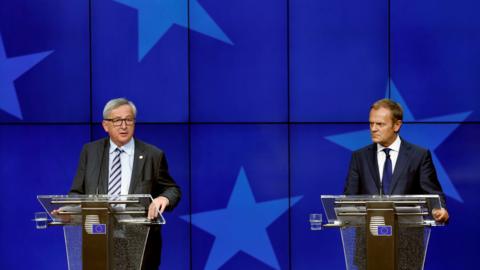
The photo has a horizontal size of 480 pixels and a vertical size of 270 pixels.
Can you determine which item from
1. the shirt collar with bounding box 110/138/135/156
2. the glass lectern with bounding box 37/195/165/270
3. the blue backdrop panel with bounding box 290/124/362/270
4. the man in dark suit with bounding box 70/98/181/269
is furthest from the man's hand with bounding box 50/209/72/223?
the blue backdrop panel with bounding box 290/124/362/270

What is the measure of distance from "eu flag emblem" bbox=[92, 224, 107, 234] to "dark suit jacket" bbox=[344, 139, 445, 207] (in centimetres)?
153

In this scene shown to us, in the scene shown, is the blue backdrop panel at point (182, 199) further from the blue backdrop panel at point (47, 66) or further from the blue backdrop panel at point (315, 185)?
the blue backdrop panel at point (315, 185)

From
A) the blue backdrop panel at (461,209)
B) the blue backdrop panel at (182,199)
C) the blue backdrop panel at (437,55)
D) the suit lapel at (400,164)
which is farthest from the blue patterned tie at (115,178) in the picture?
the blue backdrop panel at (461,209)

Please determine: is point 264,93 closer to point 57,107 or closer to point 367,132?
point 367,132

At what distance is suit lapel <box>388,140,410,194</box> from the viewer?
480cm

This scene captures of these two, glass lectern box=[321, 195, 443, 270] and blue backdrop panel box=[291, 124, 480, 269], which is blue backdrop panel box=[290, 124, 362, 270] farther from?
glass lectern box=[321, 195, 443, 270]

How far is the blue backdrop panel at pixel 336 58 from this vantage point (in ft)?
22.6

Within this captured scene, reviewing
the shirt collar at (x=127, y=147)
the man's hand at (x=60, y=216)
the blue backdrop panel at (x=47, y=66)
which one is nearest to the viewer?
the man's hand at (x=60, y=216)

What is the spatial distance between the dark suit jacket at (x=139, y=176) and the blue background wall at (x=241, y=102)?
1996 mm

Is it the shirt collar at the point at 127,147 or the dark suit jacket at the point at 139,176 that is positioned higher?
the shirt collar at the point at 127,147

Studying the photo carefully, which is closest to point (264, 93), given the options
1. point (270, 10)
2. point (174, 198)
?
point (270, 10)

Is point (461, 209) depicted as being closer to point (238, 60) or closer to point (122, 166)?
point (238, 60)

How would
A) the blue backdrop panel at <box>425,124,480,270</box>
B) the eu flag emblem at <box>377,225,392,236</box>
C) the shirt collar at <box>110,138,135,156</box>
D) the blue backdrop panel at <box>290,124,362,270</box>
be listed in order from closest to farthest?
the eu flag emblem at <box>377,225,392,236</box> → the shirt collar at <box>110,138,135,156</box> → the blue backdrop panel at <box>425,124,480,270</box> → the blue backdrop panel at <box>290,124,362,270</box>

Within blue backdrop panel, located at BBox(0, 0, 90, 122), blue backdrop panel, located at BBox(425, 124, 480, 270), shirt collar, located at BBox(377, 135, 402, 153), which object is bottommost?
blue backdrop panel, located at BBox(425, 124, 480, 270)
